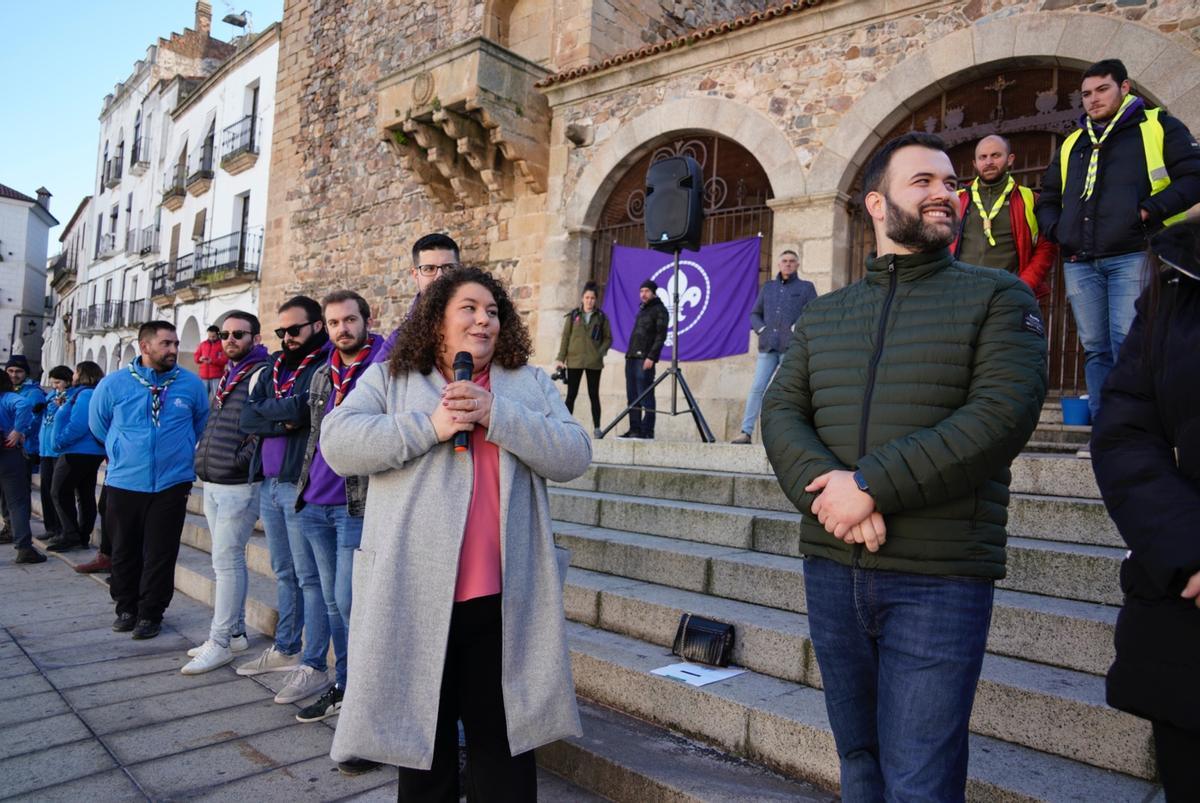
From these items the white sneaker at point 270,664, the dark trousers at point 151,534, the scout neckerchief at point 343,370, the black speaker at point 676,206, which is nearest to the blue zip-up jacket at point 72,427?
the dark trousers at point 151,534

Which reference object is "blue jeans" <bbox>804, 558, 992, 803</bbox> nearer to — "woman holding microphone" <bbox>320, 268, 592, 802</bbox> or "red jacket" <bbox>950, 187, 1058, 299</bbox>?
"woman holding microphone" <bbox>320, 268, 592, 802</bbox>

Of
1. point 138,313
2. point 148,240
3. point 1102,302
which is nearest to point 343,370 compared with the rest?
point 1102,302

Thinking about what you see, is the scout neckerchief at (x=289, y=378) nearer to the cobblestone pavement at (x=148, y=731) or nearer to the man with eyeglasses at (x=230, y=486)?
the man with eyeglasses at (x=230, y=486)

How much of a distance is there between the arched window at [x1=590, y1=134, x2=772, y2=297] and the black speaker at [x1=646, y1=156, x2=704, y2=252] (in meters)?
2.44

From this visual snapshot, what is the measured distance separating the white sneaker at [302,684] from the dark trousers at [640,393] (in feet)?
15.3

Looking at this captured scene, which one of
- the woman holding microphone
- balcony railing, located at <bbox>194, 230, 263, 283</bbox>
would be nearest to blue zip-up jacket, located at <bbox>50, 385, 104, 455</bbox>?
the woman holding microphone

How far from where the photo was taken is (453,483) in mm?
2041

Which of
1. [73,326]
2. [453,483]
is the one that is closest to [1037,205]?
[453,483]

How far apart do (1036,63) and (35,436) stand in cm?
1119

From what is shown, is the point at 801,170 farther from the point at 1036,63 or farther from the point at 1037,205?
the point at 1037,205

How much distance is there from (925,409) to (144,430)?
4647 millimetres

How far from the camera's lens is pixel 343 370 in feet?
11.0

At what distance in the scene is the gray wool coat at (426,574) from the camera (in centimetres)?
195

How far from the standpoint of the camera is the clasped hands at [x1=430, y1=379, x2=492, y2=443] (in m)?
1.91
